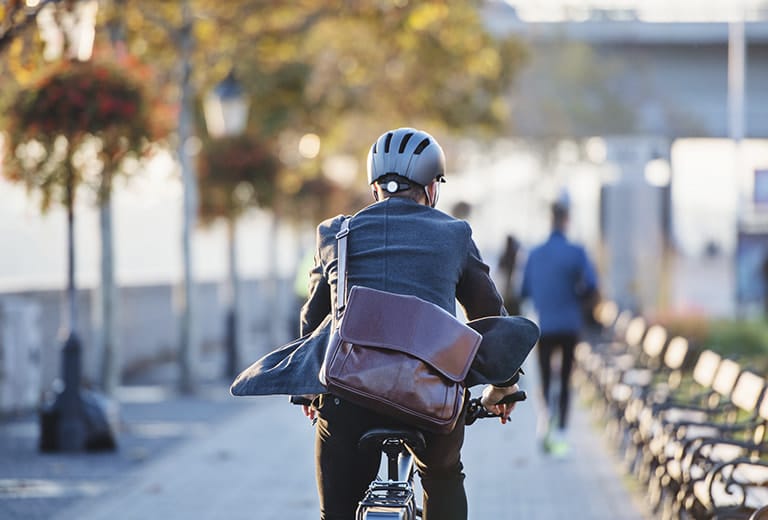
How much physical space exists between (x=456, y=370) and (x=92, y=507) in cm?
573

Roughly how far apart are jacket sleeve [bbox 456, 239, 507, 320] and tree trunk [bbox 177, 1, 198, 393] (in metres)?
13.5

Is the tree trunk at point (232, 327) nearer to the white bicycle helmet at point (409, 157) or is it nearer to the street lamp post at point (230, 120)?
the street lamp post at point (230, 120)

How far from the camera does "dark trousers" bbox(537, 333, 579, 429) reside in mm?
12422

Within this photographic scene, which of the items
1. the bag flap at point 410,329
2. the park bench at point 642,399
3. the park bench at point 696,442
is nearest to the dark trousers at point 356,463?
the bag flap at point 410,329

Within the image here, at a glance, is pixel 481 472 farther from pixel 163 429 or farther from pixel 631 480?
pixel 163 429

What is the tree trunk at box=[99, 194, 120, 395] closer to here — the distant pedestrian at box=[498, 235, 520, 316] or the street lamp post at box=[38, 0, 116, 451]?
the street lamp post at box=[38, 0, 116, 451]

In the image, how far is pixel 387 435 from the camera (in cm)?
501

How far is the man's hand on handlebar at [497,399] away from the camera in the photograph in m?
5.58

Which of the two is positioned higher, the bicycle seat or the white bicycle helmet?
the white bicycle helmet

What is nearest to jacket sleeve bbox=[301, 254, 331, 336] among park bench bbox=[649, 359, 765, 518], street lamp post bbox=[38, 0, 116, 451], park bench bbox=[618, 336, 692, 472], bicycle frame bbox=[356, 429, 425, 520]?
bicycle frame bbox=[356, 429, 425, 520]

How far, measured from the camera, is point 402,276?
5.21m

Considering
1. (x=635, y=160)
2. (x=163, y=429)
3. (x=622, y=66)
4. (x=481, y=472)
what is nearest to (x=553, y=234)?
(x=481, y=472)

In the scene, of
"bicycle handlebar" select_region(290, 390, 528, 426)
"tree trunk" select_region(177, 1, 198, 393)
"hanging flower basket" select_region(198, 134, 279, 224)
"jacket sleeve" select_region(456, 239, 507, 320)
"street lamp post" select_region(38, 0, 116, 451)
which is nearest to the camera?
"jacket sleeve" select_region(456, 239, 507, 320)

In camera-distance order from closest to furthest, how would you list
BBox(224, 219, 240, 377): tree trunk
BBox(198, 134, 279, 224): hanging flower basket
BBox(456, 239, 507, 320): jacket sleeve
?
BBox(456, 239, 507, 320): jacket sleeve < BBox(224, 219, 240, 377): tree trunk < BBox(198, 134, 279, 224): hanging flower basket
